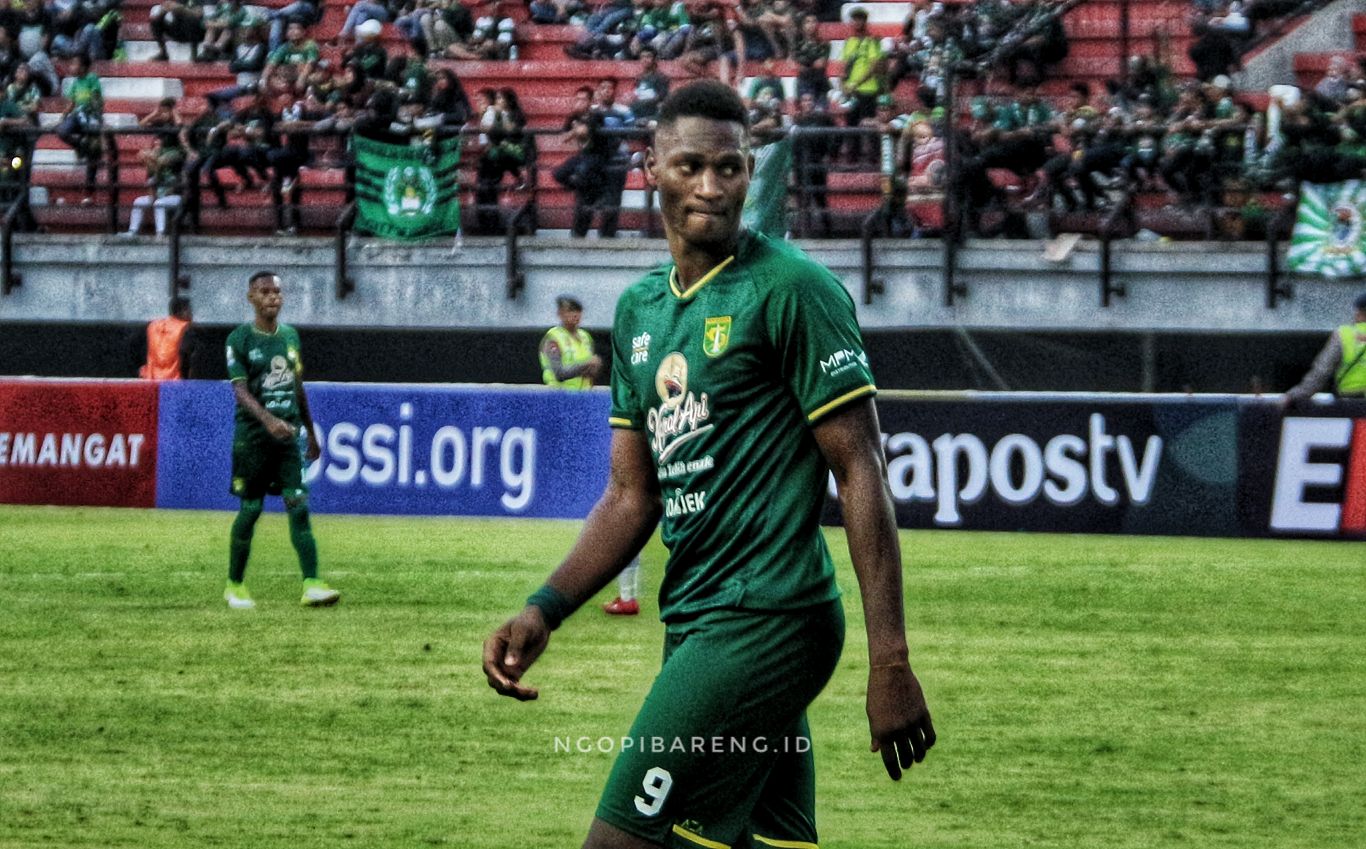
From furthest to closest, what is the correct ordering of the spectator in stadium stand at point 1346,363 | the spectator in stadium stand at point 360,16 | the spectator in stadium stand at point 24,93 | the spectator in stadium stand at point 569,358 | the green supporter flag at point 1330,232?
the spectator in stadium stand at point 360,16 → the spectator in stadium stand at point 24,93 → the green supporter flag at point 1330,232 → the spectator in stadium stand at point 569,358 → the spectator in stadium stand at point 1346,363

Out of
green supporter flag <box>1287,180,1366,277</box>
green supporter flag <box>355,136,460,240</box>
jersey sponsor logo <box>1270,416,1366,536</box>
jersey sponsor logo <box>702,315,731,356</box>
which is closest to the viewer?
jersey sponsor logo <box>702,315,731,356</box>

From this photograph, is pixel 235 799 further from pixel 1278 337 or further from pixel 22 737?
pixel 1278 337

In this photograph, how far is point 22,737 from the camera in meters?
9.47

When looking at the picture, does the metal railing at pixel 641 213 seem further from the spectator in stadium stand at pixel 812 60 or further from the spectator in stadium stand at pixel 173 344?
the spectator in stadium stand at pixel 173 344

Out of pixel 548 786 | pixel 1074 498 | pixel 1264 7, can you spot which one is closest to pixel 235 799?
pixel 548 786

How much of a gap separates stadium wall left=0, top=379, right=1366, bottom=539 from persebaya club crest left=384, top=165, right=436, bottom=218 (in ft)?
14.5

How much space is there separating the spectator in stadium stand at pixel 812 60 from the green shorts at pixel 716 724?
2025cm

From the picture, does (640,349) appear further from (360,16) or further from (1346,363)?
(360,16)

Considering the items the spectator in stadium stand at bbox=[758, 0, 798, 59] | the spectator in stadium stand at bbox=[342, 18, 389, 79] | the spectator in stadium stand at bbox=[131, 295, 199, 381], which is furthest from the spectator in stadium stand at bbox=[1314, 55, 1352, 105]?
the spectator in stadium stand at bbox=[131, 295, 199, 381]

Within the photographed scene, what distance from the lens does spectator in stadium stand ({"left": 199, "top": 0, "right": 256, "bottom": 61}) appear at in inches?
1146

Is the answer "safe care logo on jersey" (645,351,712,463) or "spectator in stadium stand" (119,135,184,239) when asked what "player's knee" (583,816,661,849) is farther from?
"spectator in stadium stand" (119,135,184,239)

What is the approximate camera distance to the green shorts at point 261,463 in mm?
13898

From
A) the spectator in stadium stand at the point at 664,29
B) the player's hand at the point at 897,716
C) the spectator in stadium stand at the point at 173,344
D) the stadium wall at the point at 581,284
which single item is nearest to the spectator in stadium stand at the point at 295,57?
the stadium wall at the point at 581,284

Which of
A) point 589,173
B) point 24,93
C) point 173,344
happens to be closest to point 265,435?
point 173,344
